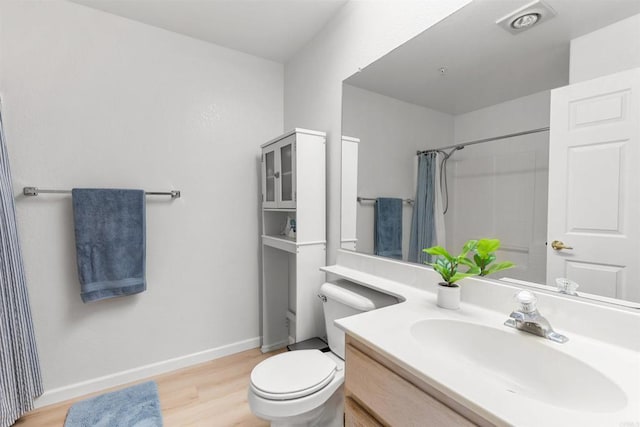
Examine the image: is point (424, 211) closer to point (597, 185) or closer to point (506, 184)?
point (506, 184)

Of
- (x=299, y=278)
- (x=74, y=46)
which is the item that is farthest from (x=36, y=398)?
(x=74, y=46)

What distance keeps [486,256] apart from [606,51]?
666 millimetres

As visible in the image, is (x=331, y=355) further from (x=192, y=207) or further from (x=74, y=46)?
Answer: (x=74, y=46)

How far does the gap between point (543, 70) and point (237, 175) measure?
1.88m

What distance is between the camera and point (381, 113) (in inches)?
58.3

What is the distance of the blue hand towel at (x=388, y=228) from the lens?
1.39m

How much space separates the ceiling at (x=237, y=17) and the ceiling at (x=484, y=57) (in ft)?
2.14

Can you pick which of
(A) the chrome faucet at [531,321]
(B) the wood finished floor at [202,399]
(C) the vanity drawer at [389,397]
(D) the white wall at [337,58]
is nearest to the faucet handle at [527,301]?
(A) the chrome faucet at [531,321]

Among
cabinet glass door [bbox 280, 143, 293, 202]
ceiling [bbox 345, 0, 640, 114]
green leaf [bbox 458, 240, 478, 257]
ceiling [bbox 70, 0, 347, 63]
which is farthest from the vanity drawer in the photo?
ceiling [bbox 70, 0, 347, 63]

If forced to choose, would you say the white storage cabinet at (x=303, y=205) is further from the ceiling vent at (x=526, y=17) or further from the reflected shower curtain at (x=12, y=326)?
the reflected shower curtain at (x=12, y=326)

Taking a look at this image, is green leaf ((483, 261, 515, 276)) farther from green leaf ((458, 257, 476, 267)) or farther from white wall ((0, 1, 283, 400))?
white wall ((0, 1, 283, 400))

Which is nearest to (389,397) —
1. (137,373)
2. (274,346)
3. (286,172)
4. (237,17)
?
(286,172)

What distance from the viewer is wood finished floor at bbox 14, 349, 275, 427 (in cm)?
150

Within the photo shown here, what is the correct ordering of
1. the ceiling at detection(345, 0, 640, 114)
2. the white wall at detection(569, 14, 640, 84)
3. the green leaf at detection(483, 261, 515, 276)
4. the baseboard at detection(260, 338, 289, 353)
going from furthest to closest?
the baseboard at detection(260, 338, 289, 353) → the green leaf at detection(483, 261, 515, 276) → the ceiling at detection(345, 0, 640, 114) → the white wall at detection(569, 14, 640, 84)
